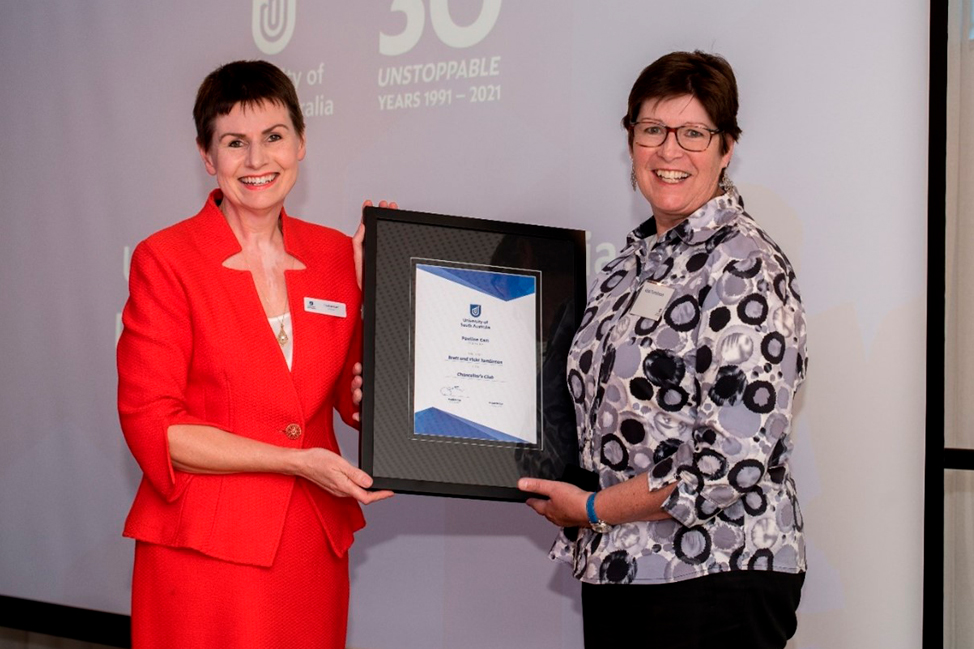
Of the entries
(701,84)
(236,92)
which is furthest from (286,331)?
(701,84)

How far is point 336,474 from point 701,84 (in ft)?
3.57

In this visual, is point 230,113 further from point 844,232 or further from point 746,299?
point 844,232

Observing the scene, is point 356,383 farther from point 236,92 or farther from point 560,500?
point 236,92

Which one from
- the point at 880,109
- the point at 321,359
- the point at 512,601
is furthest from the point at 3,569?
→ the point at 880,109

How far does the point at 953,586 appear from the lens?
2418 mm

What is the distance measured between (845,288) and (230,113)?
1.54 metres

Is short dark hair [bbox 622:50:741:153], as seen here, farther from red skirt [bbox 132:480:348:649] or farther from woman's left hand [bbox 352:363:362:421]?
red skirt [bbox 132:480:348:649]

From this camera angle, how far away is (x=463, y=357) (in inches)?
90.0

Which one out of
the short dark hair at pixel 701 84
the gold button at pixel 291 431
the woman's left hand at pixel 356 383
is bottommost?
the gold button at pixel 291 431

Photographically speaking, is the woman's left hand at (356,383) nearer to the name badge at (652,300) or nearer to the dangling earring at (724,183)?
the name badge at (652,300)

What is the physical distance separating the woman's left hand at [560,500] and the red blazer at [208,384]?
46 cm

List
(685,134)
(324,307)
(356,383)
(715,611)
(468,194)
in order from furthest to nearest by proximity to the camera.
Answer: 1. (468,194)
2. (356,383)
3. (324,307)
4. (685,134)
5. (715,611)

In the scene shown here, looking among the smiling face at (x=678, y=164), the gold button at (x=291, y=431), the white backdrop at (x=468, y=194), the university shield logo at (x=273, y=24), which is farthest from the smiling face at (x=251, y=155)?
the university shield logo at (x=273, y=24)

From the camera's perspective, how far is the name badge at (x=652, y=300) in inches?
77.0
